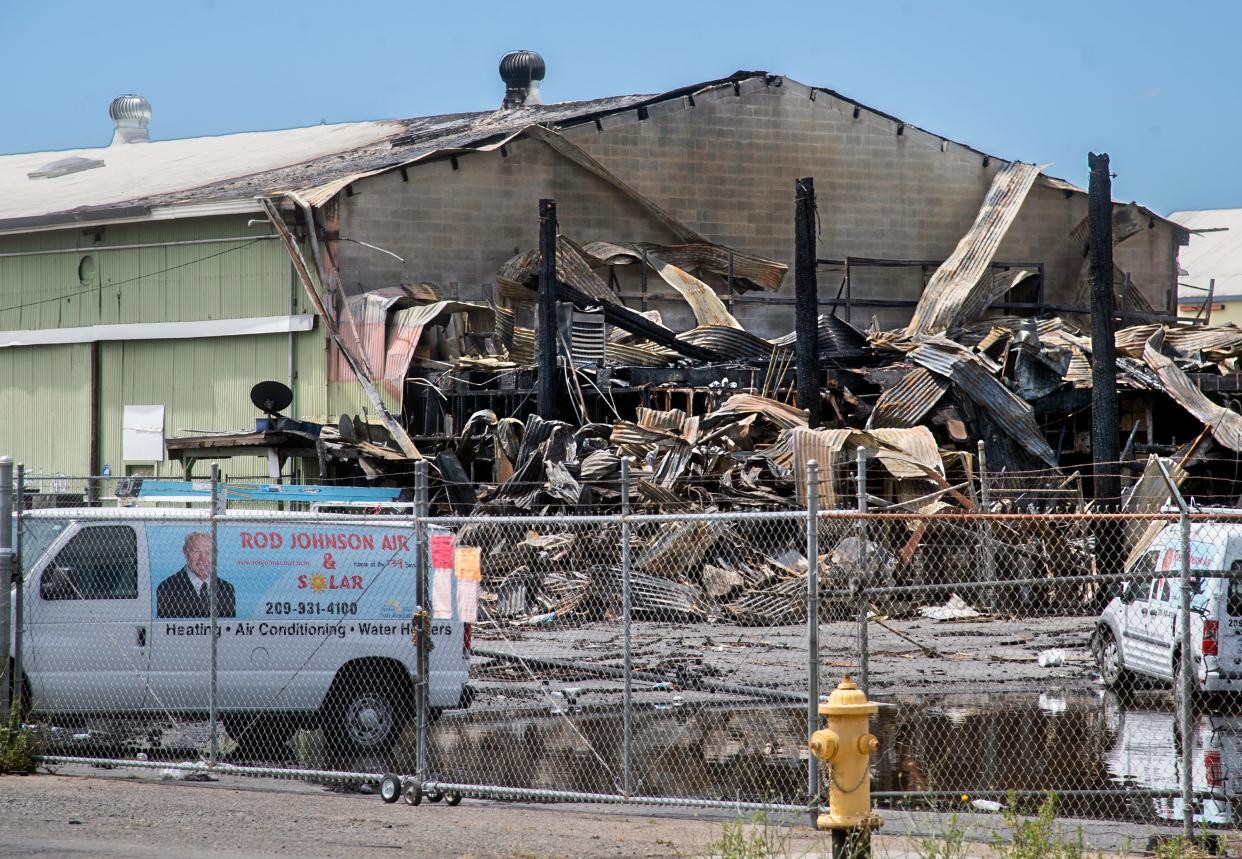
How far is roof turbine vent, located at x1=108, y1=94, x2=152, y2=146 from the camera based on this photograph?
51.0 metres

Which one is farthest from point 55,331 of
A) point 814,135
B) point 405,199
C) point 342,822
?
point 342,822

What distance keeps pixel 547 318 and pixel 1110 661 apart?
1435 centimetres

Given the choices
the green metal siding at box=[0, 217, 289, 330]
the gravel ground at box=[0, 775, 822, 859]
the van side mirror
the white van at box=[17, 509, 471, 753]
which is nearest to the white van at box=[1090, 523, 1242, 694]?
the gravel ground at box=[0, 775, 822, 859]

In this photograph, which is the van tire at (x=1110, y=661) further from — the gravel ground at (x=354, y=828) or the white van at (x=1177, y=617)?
the gravel ground at (x=354, y=828)

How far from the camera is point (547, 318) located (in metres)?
28.1

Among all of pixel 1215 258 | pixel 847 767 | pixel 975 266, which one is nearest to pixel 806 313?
pixel 975 266

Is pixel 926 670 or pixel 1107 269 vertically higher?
pixel 1107 269

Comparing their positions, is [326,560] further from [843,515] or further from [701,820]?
[843,515]

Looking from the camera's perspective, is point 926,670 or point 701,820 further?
point 926,670

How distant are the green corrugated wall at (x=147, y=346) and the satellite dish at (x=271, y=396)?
2.57 metres

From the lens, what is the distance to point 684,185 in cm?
3656

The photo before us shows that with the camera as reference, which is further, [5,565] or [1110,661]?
[1110,661]

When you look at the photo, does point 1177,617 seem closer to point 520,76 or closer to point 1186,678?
point 1186,678

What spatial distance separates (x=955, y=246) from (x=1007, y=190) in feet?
5.94
